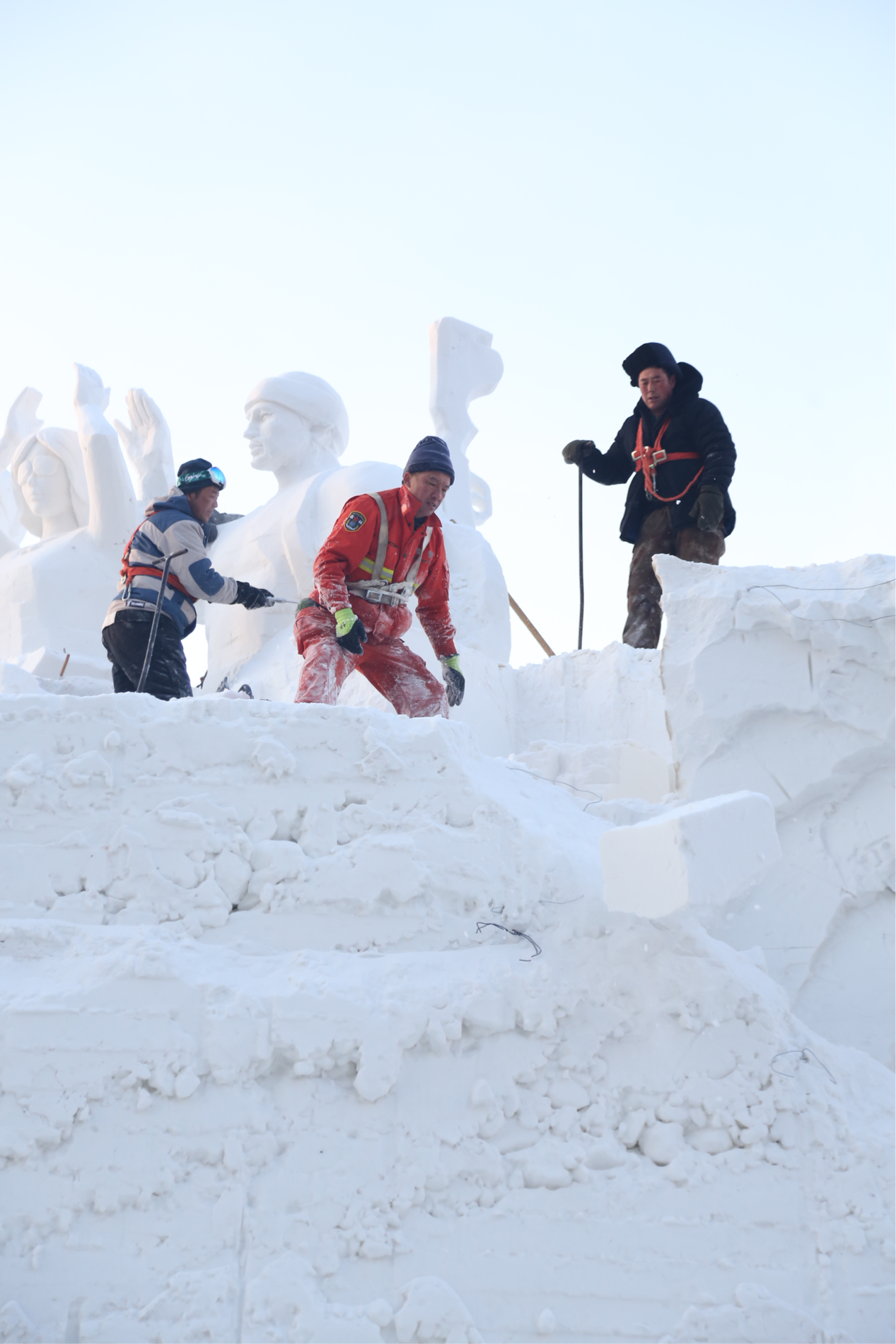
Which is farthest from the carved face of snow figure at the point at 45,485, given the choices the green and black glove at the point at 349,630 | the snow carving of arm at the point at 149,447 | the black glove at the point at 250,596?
the green and black glove at the point at 349,630

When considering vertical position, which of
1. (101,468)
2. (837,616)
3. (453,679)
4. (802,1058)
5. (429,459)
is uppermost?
(101,468)

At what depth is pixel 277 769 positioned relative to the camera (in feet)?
8.89

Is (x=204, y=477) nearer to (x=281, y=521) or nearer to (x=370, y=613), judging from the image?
(x=370, y=613)

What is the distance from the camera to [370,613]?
389 cm

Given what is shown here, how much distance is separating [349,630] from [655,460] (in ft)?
7.03

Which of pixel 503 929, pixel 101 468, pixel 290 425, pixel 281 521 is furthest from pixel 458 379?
pixel 503 929

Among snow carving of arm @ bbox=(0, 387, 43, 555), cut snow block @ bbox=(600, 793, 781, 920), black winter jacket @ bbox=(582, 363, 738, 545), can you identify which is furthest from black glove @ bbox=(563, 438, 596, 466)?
snow carving of arm @ bbox=(0, 387, 43, 555)

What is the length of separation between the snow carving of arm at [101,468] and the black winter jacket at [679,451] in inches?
139

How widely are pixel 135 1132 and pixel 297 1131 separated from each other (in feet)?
1.11

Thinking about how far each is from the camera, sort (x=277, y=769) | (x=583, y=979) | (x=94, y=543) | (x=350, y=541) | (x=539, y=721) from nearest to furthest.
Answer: (x=583, y=979), (x=277, y=769), (x=350, y=541), (x=539, y=721), (x=94, y=543)

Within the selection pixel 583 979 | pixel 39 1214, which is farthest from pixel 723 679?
pixel 39 1214

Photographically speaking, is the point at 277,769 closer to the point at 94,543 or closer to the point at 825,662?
the point at 825,662

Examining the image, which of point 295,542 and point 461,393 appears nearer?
point 295,542

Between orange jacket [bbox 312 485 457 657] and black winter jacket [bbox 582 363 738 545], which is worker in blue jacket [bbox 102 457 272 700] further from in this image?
black winter jacket [bbox 582 363 738 545]
